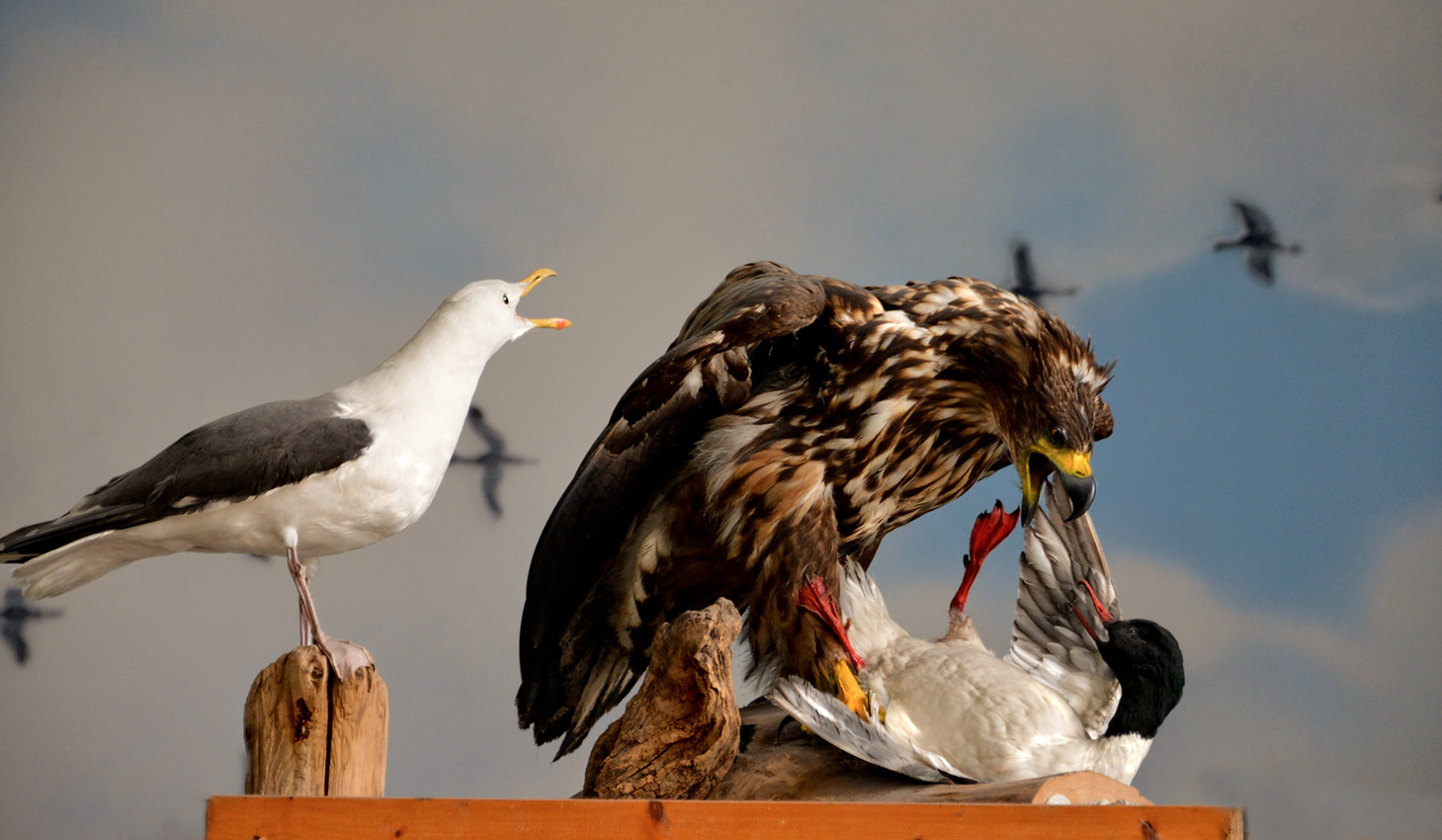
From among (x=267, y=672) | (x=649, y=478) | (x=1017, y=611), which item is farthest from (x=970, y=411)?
(x=267, y=672)

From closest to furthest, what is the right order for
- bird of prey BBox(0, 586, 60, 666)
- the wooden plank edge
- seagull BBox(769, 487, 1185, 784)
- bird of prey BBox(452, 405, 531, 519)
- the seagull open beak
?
the wooden plank edge < seagull BBox(769, 487, 1185, 784) < the seagull open beak < bird of prey BBox(0, 586, 60, 666) < bird of prey BBox(452, 405, 531, 519)

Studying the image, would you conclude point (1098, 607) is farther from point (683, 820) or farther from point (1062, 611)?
point (683, 820)

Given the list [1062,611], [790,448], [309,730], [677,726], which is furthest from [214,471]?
[1062,611]

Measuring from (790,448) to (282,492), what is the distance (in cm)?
69

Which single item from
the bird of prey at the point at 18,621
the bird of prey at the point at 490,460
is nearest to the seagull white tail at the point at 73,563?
the bird of prey at the point at 490,460

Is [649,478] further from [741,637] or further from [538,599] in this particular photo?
[741,637]

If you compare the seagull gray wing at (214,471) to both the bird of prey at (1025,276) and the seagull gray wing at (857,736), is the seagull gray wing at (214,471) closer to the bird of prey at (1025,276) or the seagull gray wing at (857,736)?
the seagull gray wing at (857,736)

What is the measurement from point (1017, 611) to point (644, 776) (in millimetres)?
648

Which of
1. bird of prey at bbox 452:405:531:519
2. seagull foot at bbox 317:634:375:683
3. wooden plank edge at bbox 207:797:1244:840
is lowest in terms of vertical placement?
wooden plank edge at bbox 207:797:1244:840

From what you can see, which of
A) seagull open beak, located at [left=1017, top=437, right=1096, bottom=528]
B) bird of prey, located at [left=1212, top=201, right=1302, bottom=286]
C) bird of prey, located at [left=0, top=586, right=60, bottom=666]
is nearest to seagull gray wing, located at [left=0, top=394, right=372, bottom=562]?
seagull open beak, located at [left=1017, top=437, right=1096, bottom=528]

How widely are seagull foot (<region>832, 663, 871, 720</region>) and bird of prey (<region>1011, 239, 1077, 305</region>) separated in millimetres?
1543

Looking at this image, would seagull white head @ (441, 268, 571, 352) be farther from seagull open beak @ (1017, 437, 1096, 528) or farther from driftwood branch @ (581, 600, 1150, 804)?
seagull open beak @ (1017, 437, 1096, 528)

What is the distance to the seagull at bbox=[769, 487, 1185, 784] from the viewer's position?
1.41m

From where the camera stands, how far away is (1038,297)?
2818mm
